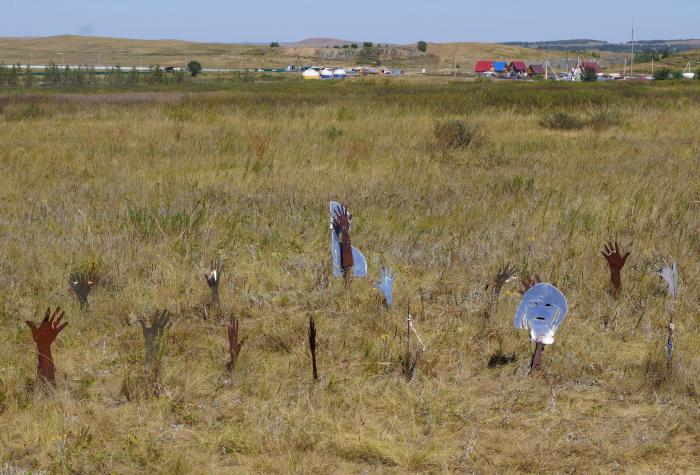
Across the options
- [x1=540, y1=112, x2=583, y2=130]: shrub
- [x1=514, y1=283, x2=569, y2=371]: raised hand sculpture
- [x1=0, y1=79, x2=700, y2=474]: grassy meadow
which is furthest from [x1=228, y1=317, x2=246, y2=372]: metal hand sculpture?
[x1=540, y1=112, x2=583, y2=130]: shrub

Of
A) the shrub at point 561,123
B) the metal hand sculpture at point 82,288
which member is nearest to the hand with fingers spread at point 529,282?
the metal hand sculpture at point 82,288

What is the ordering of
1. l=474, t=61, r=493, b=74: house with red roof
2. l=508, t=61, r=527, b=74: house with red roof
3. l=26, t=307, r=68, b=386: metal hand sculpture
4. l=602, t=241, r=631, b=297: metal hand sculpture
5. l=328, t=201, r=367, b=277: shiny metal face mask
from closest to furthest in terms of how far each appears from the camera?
1. l=26, t=307, r=68, b=386: metal hand sculpture
2. l=602, t=241, r=631, b=297: metal hand sculpture
3. l=328, t=201, r=367, b=277: shiny metal face mask
4. l=508, t=61, r=527, b=74: house with red roof
5. l=474, t=61, r=493, b=74: house with red roof

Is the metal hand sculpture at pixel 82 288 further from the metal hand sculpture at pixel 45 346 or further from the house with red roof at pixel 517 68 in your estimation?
the house with red roof at pixel 517 68

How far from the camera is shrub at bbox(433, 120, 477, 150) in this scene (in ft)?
37.8

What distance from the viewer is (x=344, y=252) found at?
15.0 feet

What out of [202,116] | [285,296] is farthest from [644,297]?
Answer: [202,116]

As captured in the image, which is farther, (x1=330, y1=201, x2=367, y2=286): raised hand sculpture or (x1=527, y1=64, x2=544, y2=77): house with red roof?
(x1=527, y1=64, x2=544, y2=77): house with red roof

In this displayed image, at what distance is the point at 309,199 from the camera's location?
24.3 feet

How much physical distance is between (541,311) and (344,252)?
55.7 inches

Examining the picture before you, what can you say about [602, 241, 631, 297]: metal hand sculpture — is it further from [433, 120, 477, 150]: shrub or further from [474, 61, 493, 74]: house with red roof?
[474, 61, 493, 74]: house with red roof

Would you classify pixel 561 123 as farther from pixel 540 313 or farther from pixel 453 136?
pixel 540 313

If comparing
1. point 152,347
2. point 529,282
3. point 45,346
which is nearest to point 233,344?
point 152,347

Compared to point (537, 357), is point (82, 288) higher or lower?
higher

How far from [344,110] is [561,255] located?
38.5 ft
